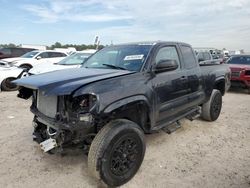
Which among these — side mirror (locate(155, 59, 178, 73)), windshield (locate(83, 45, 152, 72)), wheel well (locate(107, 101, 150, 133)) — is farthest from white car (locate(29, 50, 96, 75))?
wheel well (locate(107, 101, 150, 133))

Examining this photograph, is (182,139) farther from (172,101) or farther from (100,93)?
(100,93)

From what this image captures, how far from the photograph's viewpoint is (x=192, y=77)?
4.96 metres

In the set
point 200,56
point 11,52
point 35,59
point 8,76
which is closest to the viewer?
point 8,76

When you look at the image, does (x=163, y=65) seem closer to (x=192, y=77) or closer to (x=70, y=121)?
(x=192, y=77)

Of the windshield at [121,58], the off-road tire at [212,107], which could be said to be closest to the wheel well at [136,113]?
the windshield at [121,58]

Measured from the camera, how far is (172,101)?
4.34m

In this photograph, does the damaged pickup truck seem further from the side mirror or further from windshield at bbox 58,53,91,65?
windshield at bbox 58,53,91,65

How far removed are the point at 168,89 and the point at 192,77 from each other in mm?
1016

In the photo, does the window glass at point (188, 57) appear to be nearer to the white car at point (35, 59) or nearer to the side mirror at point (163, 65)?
the side mirror at point (163, 65)

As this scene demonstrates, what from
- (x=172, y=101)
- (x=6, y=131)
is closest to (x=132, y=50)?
(x=172, y=101)

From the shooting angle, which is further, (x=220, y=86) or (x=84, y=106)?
(x=220, y=86)

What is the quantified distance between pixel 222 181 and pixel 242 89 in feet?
30.1

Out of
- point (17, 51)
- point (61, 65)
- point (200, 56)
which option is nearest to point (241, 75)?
point (200, 56)

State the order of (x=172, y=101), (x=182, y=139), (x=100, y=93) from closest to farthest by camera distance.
A: 1. (x=100, y=93)
2. (x=172, y=101)
3. (x=182, y=139)
